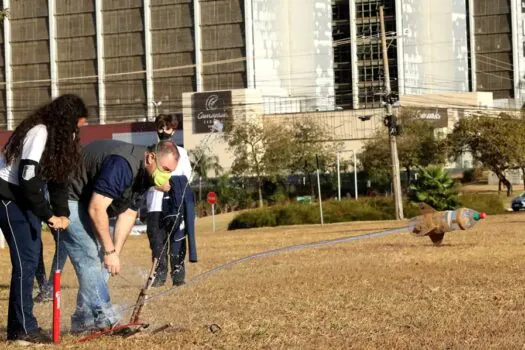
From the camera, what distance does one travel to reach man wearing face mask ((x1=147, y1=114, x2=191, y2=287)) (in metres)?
9.99

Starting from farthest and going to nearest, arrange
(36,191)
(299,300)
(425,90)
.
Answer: (425,90)
(299,300)
(36,191)

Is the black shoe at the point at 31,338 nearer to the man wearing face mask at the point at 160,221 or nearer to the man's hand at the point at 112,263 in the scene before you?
the man's hand at the point at 112,263

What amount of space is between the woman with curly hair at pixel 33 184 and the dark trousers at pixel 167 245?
98.8 inches

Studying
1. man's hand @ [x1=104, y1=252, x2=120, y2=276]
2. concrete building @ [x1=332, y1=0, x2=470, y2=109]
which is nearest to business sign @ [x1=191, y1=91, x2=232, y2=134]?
concrete building @ [x1=332, y1=0, x2=470, y2=109]

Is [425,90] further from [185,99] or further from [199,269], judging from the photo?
[199,269]

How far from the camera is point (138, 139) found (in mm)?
95000

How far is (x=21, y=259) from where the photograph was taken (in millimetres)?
7078

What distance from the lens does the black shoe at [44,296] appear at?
31.4ft

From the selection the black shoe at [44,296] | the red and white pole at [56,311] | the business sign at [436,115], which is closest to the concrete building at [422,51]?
the business sign at [436,115]

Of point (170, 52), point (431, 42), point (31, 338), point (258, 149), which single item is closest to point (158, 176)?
point (31, 338)

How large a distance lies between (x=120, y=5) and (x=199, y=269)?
3648 inches

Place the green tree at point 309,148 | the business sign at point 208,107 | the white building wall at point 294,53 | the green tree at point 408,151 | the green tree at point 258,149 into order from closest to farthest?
the green tree at point 408,151, the green tree at point 258,149, the green tree at point 309,148, the business sign at point 208,107, the white building wall at point 294,53

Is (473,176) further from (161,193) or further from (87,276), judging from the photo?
(87,276)

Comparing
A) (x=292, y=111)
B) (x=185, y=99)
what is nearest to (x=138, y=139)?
(x=185, y=99)
